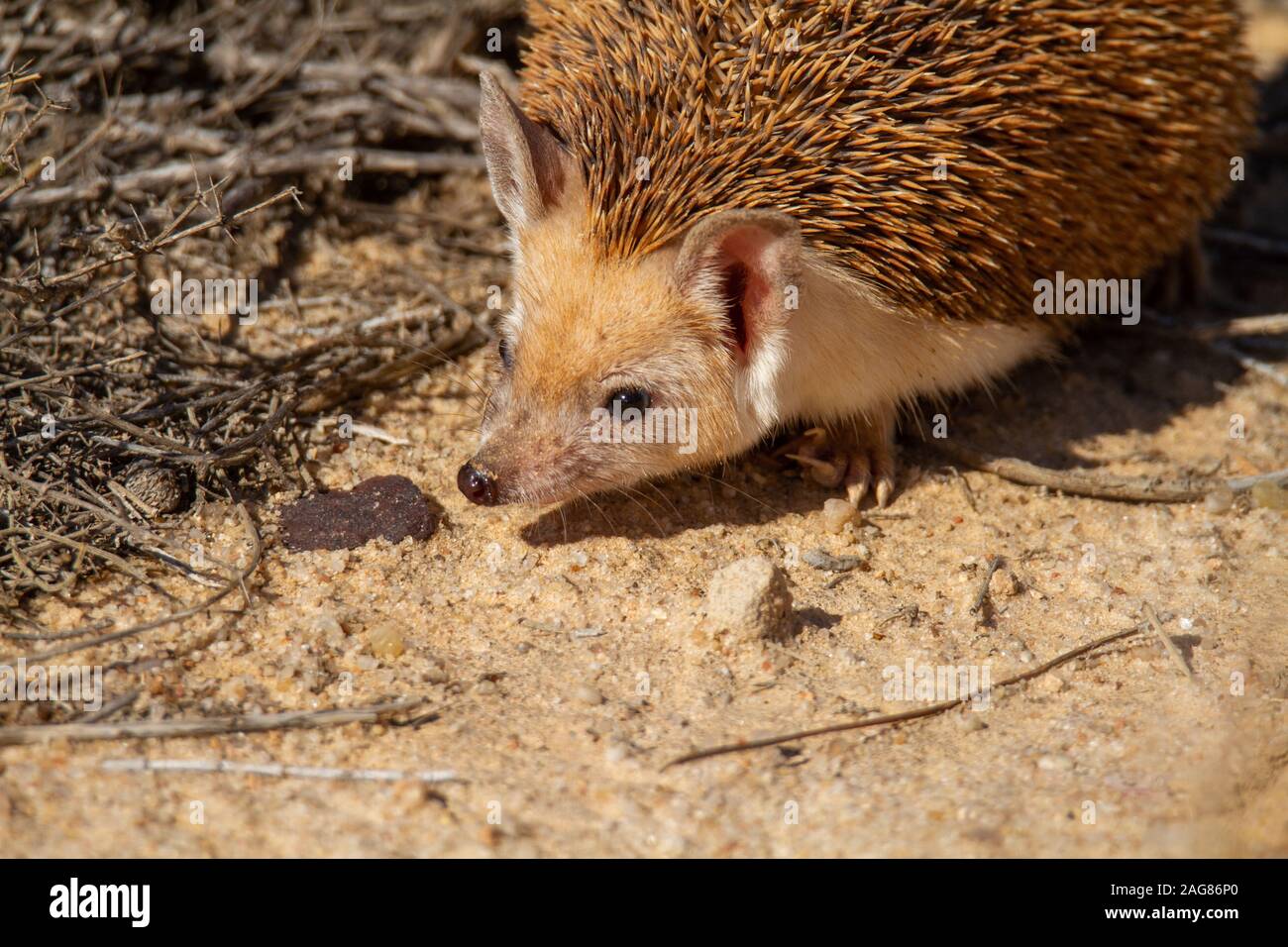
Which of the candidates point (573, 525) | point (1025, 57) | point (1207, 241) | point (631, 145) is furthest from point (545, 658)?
point (1207, 241)

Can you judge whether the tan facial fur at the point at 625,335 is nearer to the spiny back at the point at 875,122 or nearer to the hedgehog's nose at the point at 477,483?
the hedgehog's nose at the point at 477,483

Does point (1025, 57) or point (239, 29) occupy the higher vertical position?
point (239, 29)

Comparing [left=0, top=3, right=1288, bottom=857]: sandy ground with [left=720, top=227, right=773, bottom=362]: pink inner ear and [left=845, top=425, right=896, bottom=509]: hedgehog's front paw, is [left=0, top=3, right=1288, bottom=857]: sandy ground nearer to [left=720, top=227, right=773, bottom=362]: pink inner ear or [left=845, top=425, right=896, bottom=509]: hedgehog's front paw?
[left=845, top=425, right=896, bottom=509]: hedgehog's front paw

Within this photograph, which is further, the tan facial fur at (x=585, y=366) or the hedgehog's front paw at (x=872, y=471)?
the hedgehog's front paw at (x=872, y=471)

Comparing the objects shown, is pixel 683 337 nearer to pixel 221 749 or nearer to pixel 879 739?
pixel 879 739

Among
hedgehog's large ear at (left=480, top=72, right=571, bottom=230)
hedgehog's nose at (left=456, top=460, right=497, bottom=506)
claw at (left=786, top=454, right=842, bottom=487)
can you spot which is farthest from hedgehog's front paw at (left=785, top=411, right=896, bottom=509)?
hedgehog's large ear at (left=480, top=72, right=571, bottom=230)

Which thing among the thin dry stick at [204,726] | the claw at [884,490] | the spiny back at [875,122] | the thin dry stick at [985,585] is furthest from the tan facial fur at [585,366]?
the thin dry stick at [985,585]
